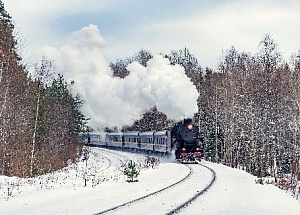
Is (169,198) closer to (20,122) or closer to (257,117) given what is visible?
(20,122)

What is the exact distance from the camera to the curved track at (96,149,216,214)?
37.9ft

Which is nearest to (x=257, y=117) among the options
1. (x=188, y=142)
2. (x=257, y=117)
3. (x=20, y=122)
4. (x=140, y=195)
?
(x=257, y=117)

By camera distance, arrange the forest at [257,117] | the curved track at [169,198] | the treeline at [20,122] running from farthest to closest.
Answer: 1. the forest at [257,117]
2. the treeline at [20,122]
3. the curved track at [169,198]

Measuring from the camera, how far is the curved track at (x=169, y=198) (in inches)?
455

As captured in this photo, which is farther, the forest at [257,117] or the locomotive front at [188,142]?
the forest at [257,117]

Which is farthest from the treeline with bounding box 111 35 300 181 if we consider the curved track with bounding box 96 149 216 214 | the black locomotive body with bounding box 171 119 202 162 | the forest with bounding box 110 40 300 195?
the curved track with bounding box 96 149 216 214

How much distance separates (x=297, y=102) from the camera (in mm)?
30734

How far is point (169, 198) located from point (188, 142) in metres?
15.4

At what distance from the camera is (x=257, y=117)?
35.2 metres

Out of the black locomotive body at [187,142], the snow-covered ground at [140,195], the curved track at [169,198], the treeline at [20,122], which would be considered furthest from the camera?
the black locomotive body at [187,142]

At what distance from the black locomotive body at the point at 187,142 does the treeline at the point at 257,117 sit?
482 centimetres

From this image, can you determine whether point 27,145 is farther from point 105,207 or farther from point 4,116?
point 105,207

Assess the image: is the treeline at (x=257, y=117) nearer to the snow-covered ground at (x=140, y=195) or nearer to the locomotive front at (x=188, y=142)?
the locomotive front at (x=188, y=142)

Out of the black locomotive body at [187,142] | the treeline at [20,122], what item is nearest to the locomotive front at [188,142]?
the black locomotive body at [187,142]
